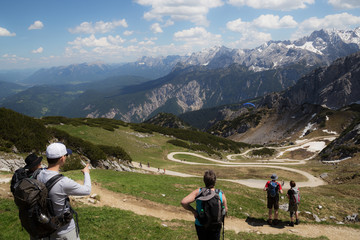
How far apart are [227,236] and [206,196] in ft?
26.8

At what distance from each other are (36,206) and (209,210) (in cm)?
486

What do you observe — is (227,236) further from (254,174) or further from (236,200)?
(254,174)

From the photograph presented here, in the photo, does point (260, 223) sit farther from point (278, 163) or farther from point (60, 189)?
point (278, 163)

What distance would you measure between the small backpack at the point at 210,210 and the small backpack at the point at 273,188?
9.77 metres

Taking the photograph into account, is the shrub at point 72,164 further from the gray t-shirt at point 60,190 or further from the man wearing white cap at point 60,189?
the gray t-shirt at point 60,190

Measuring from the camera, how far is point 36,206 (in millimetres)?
5617

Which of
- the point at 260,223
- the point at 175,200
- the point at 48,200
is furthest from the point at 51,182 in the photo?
the point at 260,223

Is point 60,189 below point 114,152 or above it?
above

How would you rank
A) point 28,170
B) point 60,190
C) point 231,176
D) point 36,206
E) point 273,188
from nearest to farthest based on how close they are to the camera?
1. point 36,206
2. point 60,190
3. point 28,170
4. point 273,188
5. point 231,176

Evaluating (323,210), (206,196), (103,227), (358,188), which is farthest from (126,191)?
(358,188)

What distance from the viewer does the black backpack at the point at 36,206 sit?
5488 mm

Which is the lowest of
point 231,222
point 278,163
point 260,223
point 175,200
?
point 278,163

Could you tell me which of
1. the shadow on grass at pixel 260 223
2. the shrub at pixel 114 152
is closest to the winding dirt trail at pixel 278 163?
the shrub at pixel 114 152

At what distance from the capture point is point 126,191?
20.2 metres
